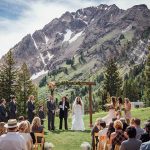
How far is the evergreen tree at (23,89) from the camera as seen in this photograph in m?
71.9

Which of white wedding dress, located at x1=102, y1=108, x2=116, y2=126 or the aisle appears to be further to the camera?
white wedding dress, located at x1=102, y1=108, x2=116, y2=126

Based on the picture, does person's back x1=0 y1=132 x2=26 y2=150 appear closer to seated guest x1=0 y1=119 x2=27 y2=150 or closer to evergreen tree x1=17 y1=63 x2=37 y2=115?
seated guest x1=0 y1=119 x2=27 y2=150

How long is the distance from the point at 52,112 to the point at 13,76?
39.2 metres

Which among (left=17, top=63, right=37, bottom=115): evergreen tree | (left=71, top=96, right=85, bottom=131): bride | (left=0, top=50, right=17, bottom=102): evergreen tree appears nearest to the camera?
(left=71, top=96, right=85, bottom=131): bride

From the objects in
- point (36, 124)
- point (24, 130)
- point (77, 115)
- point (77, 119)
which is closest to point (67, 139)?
point (77, 119)

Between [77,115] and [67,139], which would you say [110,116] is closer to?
[67,139]

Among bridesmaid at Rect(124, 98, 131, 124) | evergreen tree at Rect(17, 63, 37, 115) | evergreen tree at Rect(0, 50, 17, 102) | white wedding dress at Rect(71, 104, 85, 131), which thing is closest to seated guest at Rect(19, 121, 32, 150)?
bridesmaid at Rect(124, 98, 131, 124)

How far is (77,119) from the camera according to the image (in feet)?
104

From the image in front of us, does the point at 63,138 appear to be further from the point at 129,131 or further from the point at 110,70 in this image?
the point at 110,70

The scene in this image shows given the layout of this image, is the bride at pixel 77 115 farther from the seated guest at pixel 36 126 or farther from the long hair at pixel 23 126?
the long hair at pixel 23 126

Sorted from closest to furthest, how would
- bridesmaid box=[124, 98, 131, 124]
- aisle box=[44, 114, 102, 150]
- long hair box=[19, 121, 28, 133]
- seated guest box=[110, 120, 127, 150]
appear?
seated guest box=[110, 120, 127, 150], long hair box=[19, 121, 28, 133], aisle box=[44, 114, 102, 150], bridesmaid box=[124, 98, 131, 124]

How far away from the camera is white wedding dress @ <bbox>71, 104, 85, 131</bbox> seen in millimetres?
31239

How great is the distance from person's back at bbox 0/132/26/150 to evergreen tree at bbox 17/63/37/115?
58673mm

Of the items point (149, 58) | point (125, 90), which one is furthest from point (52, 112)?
point (125, 90)
